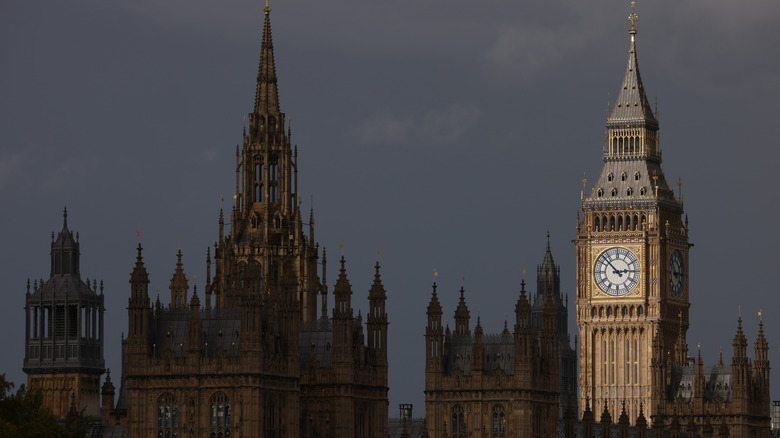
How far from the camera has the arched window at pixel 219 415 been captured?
162 m

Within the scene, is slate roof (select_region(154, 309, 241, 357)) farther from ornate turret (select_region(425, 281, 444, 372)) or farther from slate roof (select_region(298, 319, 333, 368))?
ornate turret (select_region(425, 281, 444, 372))

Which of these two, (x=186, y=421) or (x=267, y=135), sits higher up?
(x=267, y=135)

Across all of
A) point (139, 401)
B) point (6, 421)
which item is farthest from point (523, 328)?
point (6, 421)

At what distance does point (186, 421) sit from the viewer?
163000 mm

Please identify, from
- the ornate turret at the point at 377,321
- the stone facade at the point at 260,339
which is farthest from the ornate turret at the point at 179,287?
the ornate turret at the point at 377,321

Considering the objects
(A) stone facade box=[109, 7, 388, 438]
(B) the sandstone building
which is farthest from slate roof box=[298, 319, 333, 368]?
(B) the sandstone building

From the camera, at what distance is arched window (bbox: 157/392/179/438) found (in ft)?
536

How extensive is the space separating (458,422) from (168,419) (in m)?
30.7

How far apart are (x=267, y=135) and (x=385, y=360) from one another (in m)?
24.5

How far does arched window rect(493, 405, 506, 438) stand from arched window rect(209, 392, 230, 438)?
29637mm

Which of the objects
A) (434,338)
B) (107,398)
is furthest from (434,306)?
(107,398)

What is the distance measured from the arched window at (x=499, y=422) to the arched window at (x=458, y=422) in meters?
2.40

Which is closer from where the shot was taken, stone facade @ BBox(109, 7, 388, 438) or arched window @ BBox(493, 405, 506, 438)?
stone facade @ BBox(109, 7, 388, 438)

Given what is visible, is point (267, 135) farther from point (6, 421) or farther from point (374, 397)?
point (6, 421)
